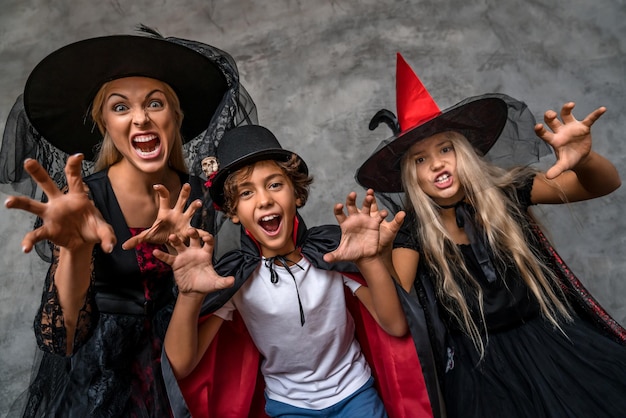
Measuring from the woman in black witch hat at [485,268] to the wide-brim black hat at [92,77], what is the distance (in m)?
0.79

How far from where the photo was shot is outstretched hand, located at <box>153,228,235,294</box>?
6.06 feet

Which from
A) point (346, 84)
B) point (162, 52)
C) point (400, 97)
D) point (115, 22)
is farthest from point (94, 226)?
point (115, 22)

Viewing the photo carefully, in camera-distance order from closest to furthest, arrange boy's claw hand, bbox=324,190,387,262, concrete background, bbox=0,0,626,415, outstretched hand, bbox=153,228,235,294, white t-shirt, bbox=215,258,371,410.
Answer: outstretched hand, bbox=153,228,235,294 < boy's claw hand, bbox=324,190,387,262 < white t-shirt, bbox=215,258,371,410 < concrete background, bbox=0,0,626,415

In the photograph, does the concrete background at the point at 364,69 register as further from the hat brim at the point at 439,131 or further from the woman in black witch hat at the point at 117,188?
the woman in black witch hat at the point at 117,188

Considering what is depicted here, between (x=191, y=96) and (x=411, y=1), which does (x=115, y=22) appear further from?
(x=411, y=1)

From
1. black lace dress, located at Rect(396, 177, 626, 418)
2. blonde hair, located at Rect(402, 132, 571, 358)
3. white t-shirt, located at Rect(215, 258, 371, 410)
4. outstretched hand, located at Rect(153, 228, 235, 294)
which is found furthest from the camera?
blonde hair, located at Rect(402, 132, 571, 358)

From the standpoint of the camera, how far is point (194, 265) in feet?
6.12

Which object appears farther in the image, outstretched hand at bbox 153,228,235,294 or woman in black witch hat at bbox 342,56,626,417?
woman in black witch hat at bbox 342,56,626,417

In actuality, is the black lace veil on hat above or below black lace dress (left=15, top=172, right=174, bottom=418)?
above

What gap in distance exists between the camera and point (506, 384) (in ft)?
7.04

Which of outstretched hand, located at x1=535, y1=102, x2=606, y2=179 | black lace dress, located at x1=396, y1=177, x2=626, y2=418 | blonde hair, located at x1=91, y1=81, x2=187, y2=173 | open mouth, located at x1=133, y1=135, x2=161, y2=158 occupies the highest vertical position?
blonde hair, located at x1=91, y1=81, x2=187, y2=173

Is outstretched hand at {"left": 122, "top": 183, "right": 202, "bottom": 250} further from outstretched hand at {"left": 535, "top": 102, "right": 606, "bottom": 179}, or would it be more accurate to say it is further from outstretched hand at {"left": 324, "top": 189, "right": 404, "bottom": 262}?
outstretched hand at {"left": 535, "top": 102, "right": 606, "bottom": 179}

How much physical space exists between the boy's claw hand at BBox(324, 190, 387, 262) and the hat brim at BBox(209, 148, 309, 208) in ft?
1.21

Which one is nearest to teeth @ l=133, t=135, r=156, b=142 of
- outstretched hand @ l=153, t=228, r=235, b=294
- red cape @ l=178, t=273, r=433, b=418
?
outstretched hand @ l=153, t=228, r=235, b=294
